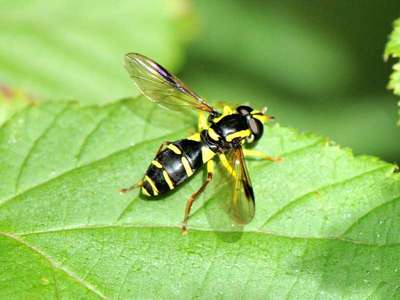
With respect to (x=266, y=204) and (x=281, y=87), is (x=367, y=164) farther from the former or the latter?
(x=281, y=87)

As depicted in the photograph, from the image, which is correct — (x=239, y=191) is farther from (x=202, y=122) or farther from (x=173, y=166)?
(x=202, y=122)

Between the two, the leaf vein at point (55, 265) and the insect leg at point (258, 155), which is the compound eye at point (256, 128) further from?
the leaf vein at point (55, 265)

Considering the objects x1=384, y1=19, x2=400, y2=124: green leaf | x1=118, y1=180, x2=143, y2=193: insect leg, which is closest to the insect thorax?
x1=118, y1=180, x2=143, y2=193: insect leg

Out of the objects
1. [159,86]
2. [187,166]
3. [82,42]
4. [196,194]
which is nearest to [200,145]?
[187,166]

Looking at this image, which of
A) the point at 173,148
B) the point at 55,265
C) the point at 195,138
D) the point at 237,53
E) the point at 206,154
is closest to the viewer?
the point at 55,265

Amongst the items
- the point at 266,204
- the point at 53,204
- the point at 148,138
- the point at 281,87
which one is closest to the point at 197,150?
the point at 148,138
